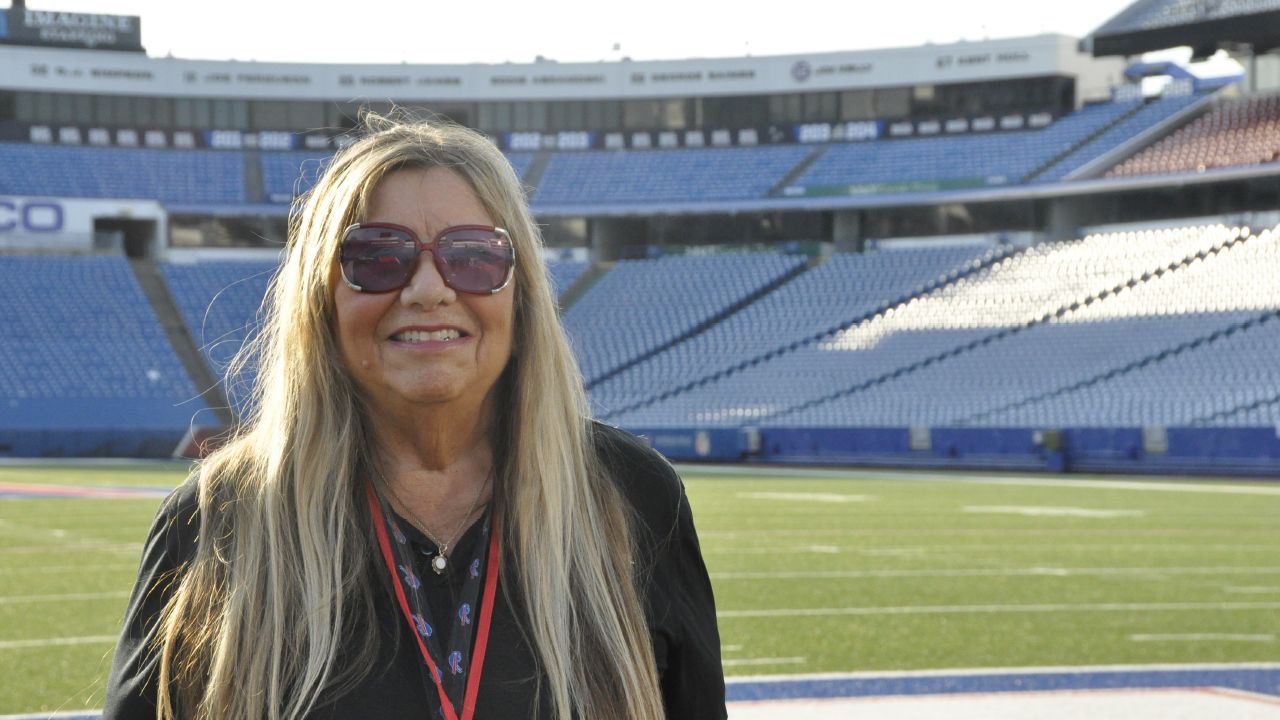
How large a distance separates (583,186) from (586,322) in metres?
6.68

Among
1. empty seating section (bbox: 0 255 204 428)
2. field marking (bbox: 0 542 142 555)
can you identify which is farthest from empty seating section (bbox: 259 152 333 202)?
field marking (bbox: 0 542 142 555)

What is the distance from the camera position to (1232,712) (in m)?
6.56

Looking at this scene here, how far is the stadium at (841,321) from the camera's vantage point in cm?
970

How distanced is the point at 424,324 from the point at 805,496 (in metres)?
20.0

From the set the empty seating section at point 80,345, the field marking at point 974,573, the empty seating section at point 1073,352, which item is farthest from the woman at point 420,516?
the empty seating section at point 80,345

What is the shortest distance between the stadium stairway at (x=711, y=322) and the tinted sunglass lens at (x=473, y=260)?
39534 mm

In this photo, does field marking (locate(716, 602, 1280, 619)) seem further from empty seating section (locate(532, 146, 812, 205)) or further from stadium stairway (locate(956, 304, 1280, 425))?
empty seating section (locate(532, 146, 812, 205))

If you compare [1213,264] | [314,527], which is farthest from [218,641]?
[1213,264]

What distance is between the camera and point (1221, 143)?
136 feet

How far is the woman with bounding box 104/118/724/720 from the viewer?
2375mm

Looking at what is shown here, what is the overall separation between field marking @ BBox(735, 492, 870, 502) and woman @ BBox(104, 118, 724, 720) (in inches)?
746

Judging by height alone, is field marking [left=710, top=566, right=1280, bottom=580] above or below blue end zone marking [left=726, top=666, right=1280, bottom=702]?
below

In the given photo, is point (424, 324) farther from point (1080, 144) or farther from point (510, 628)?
point (1080, 144)

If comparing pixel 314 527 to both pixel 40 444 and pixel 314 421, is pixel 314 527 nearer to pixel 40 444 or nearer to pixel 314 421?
pixel 314 421
